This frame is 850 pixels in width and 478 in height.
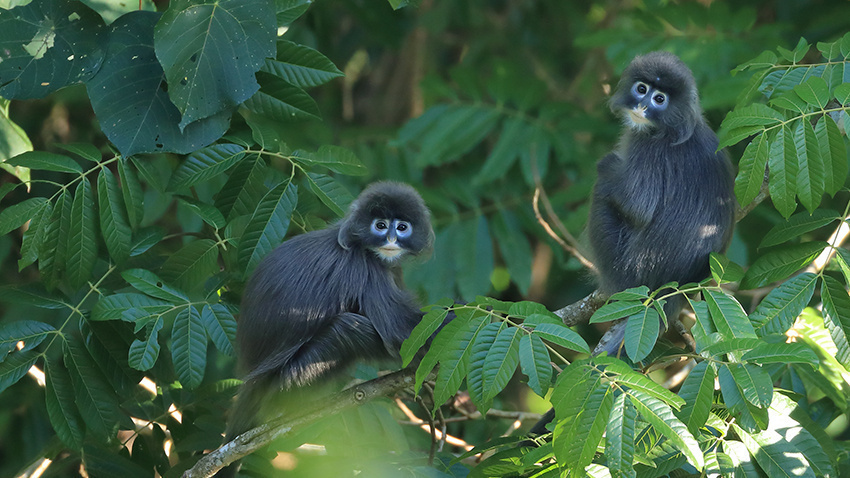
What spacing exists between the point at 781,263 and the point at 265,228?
1904 millimetres

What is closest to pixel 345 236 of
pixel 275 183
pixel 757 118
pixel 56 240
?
pixel 275 183

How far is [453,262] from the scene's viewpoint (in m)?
5.39

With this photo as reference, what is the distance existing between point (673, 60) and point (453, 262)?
7.21 feet

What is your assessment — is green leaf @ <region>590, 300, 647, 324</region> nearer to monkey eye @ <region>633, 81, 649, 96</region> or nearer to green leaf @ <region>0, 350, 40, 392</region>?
monkey eye @ <region>633, 81, 649, 96</region>

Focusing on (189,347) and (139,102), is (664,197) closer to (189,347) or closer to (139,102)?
(189,347)

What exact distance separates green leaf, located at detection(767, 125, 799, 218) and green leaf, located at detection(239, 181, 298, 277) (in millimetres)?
1781

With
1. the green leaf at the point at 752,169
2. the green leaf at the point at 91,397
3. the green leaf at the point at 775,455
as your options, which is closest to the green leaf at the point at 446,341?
the green leaf at the point at 775,455

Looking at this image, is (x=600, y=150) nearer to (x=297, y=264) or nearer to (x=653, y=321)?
(x=297, y=264)

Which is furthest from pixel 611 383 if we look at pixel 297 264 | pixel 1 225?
pixel 1 225

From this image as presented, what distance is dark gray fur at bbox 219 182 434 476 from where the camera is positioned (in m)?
3.23

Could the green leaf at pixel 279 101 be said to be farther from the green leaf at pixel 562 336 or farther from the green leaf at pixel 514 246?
the green leaf at pixel 514 246

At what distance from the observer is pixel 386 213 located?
3.47 metres

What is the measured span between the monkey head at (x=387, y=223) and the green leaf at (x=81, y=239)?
1001mm

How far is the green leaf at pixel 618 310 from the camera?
2.30 meters
